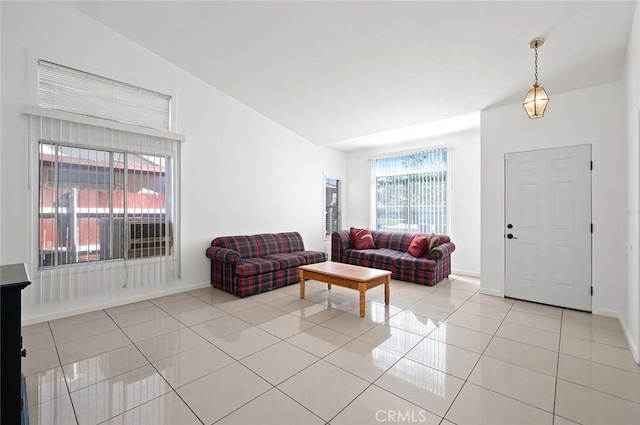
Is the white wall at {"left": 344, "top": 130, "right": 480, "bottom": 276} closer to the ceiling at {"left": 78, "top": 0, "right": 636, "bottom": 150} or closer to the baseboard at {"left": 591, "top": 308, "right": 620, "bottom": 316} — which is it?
the ceiling at {"left": 78, "top": 0, "right": 636, "bottom": 150}

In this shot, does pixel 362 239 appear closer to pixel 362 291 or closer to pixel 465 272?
pixel 465 272

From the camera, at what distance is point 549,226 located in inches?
150

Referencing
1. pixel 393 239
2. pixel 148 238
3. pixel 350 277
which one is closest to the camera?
pixel 350 277

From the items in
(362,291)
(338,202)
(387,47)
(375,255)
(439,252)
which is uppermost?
(387,47)

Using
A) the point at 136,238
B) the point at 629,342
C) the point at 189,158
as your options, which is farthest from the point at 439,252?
the point at 136,238

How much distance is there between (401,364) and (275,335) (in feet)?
4.11

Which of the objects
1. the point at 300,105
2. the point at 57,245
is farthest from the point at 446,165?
the point at 57,245

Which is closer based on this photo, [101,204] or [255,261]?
[101,204]

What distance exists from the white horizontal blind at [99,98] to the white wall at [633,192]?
5.36m

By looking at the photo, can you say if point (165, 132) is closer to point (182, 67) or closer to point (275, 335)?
point (182, 67)

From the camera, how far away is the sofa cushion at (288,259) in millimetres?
4648

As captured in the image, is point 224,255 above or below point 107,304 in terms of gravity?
above

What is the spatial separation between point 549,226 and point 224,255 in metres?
4.53

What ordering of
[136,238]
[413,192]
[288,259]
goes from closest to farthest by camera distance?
[136,238] → [288,259] → [413,192]
